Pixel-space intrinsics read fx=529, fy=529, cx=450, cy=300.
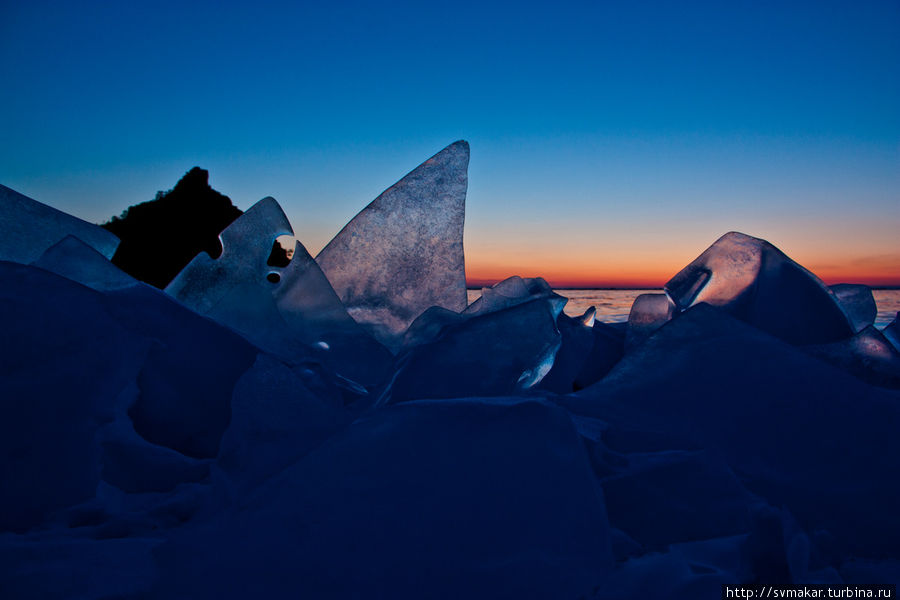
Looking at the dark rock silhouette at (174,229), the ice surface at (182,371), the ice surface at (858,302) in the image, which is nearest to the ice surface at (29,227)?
the ice surface at (182,371)

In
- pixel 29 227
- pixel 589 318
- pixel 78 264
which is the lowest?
pixel 589 318

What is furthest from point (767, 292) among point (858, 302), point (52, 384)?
point (52, 384)

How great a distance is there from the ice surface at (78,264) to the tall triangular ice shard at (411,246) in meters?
0.66

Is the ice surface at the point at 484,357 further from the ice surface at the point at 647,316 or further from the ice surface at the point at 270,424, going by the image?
the ice surface at the point at 647,316

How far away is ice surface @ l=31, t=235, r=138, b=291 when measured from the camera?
1100 mm

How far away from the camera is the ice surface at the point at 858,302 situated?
160 centimetres

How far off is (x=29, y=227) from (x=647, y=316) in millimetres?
1624

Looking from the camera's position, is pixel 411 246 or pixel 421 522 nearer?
pixel 421 522

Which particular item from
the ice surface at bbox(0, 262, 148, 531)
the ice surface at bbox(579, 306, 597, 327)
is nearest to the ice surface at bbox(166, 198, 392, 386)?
the ice surface at bbox(0, 262, 148, 531)

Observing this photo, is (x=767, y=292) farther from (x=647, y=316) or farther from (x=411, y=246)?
(x=411, y=246)

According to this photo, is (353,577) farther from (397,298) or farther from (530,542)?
(397,298)

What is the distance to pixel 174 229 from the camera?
657cm

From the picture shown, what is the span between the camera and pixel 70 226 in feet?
4.82

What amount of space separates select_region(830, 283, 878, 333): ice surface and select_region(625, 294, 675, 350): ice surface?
0.67m
